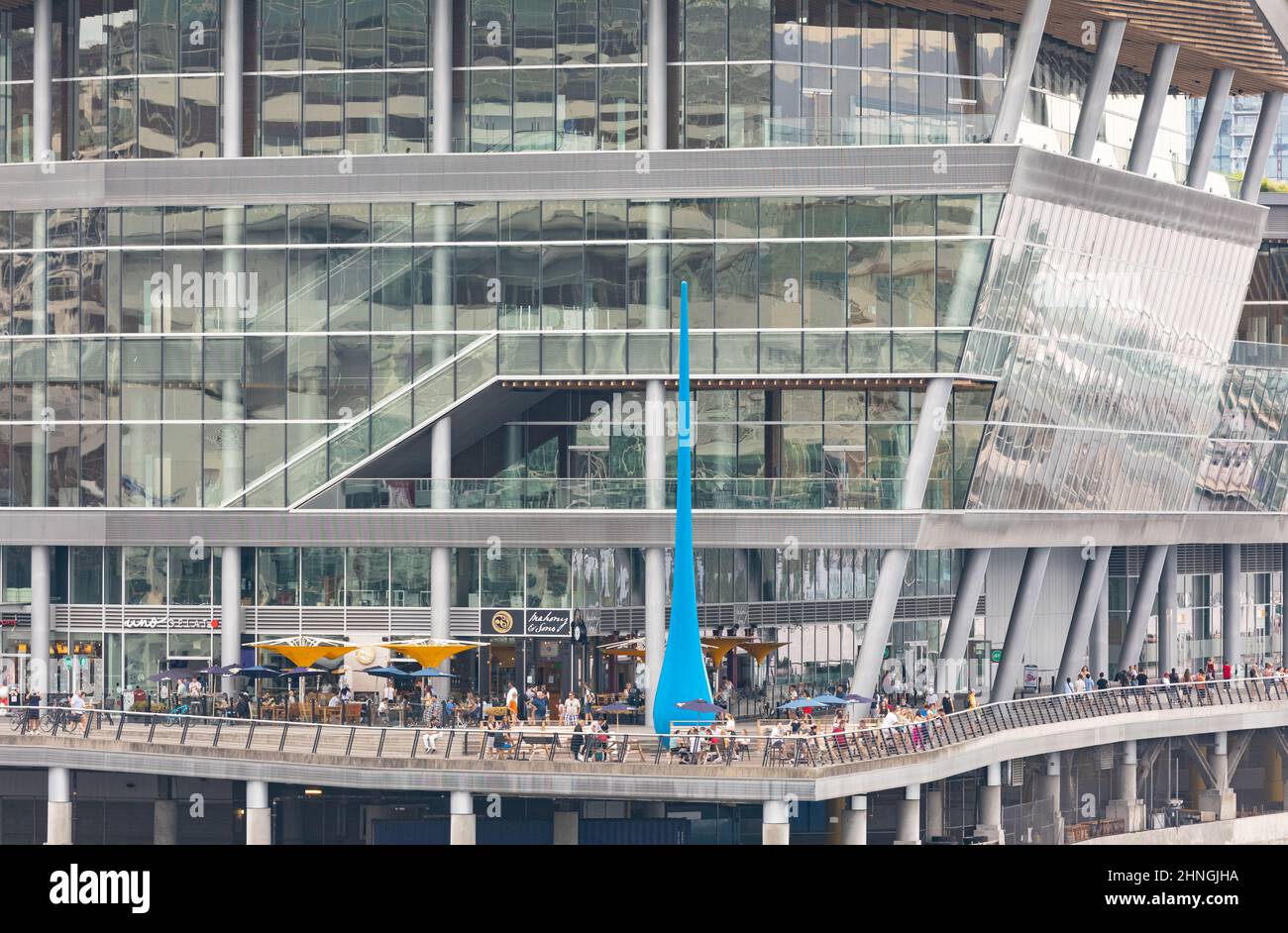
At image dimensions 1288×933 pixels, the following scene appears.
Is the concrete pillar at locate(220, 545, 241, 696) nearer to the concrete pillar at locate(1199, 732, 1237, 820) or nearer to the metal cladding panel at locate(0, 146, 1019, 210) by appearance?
the metal cladding panel at locate(0, 146, 1019, 210)

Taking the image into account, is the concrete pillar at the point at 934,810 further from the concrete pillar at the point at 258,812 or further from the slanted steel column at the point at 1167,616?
the slanted steel column at the point at 1167,616

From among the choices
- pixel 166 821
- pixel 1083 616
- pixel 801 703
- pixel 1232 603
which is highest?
pixel 801 703

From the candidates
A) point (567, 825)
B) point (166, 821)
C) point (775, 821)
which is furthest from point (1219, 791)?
point (166, 821)

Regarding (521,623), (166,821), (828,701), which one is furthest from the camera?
(521,623)

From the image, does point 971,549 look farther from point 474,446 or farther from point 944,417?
point 474,446

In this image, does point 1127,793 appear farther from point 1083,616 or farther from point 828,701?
point 828,701
